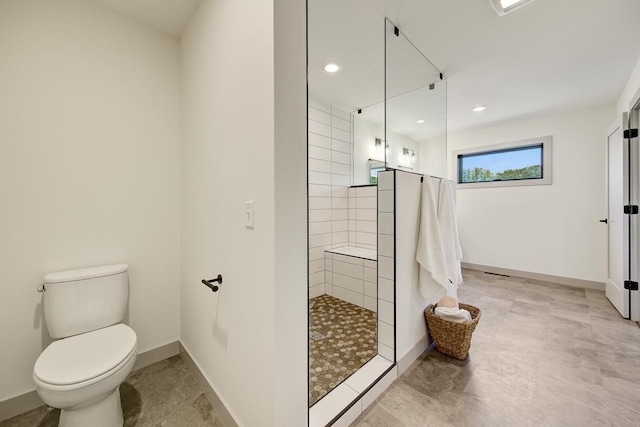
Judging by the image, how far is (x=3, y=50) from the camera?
1.33m

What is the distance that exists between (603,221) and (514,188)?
1.05m

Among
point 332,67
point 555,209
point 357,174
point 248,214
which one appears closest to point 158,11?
point 332,67

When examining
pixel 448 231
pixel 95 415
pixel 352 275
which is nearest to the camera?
pixel 95 415

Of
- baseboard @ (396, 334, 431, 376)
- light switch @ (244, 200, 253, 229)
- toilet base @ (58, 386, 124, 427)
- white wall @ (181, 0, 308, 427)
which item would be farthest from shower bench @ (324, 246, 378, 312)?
toilet base @ (58, 386, 124, 427)

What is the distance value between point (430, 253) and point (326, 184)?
1721mm

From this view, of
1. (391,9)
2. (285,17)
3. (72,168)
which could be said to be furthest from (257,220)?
(391,9)

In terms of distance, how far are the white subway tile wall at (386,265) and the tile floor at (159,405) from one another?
1.09m

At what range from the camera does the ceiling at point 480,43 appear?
1.63 m

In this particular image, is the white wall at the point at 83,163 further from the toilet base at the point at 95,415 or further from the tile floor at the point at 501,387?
the toilet base at the point at 95,415

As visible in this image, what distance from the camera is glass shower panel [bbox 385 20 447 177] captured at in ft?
6.15

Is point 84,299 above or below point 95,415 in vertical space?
above

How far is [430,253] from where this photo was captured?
1.77 metres

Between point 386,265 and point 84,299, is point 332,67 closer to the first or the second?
point 386,265

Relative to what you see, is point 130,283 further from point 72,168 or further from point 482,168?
point 482,168
